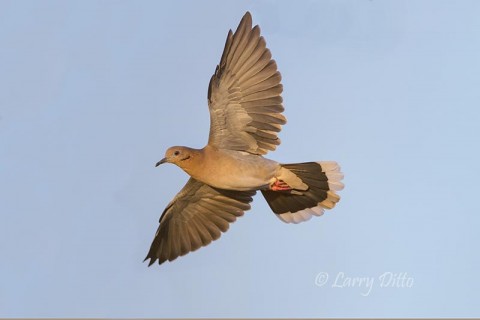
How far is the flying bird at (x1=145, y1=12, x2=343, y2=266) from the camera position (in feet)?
32.5

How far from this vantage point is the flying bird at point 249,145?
390 inches

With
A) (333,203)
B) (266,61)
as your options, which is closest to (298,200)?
(333,203)

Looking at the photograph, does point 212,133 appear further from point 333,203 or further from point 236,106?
point 333,203

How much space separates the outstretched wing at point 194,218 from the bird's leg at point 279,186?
1.93 ft

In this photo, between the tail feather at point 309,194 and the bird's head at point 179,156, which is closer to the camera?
the bird's head at point 179,156

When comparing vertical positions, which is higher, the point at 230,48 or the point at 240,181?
the point at 230,48

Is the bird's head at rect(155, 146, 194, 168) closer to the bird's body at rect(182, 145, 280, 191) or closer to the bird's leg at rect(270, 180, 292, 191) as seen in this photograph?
the bird's body at rect(182, 145, 280, 191)

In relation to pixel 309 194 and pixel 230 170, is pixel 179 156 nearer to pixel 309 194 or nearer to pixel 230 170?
pixel 230 170

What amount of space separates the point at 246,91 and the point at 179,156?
1024 mm

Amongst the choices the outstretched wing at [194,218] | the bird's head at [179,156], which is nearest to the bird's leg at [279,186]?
the outstretched wing at [194,218]

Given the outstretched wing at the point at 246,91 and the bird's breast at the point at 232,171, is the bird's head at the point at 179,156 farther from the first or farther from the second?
the outstretched wing at the point at 246,91

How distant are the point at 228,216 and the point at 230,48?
6.92 feet

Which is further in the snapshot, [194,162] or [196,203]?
[196,203]

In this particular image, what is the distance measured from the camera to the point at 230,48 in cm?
995
